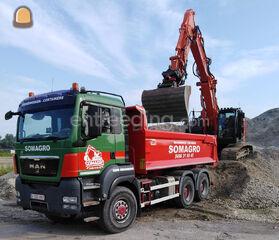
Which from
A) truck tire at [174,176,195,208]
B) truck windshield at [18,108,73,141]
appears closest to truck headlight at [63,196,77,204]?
truck windshield at [18,108,73,141]

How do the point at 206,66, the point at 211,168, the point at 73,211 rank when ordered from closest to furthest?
the point at 73,211 → the point at 211,168 → the point at 206,66

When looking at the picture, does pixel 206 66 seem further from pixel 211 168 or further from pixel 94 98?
pixel 94 98

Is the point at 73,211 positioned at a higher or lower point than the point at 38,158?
lower

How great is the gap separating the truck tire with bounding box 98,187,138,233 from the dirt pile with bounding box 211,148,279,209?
3.86 meters

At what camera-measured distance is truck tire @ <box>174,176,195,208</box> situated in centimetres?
1074

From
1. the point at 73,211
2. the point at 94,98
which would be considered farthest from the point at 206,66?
the point at 73,211

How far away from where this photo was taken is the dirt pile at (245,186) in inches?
447

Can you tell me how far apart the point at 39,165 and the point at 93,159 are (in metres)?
1.14

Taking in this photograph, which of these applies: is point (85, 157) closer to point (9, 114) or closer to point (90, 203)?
point (90, 203)

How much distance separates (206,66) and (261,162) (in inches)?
192

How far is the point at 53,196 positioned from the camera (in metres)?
Answer: 7.67

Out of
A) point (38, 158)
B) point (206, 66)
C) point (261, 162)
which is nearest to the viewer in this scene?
point (38, 158)

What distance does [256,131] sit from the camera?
1471 inches

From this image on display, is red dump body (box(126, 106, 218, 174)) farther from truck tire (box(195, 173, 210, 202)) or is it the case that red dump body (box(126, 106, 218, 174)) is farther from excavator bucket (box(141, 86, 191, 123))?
excavator bucket (box(141, 86, 191, 123))
